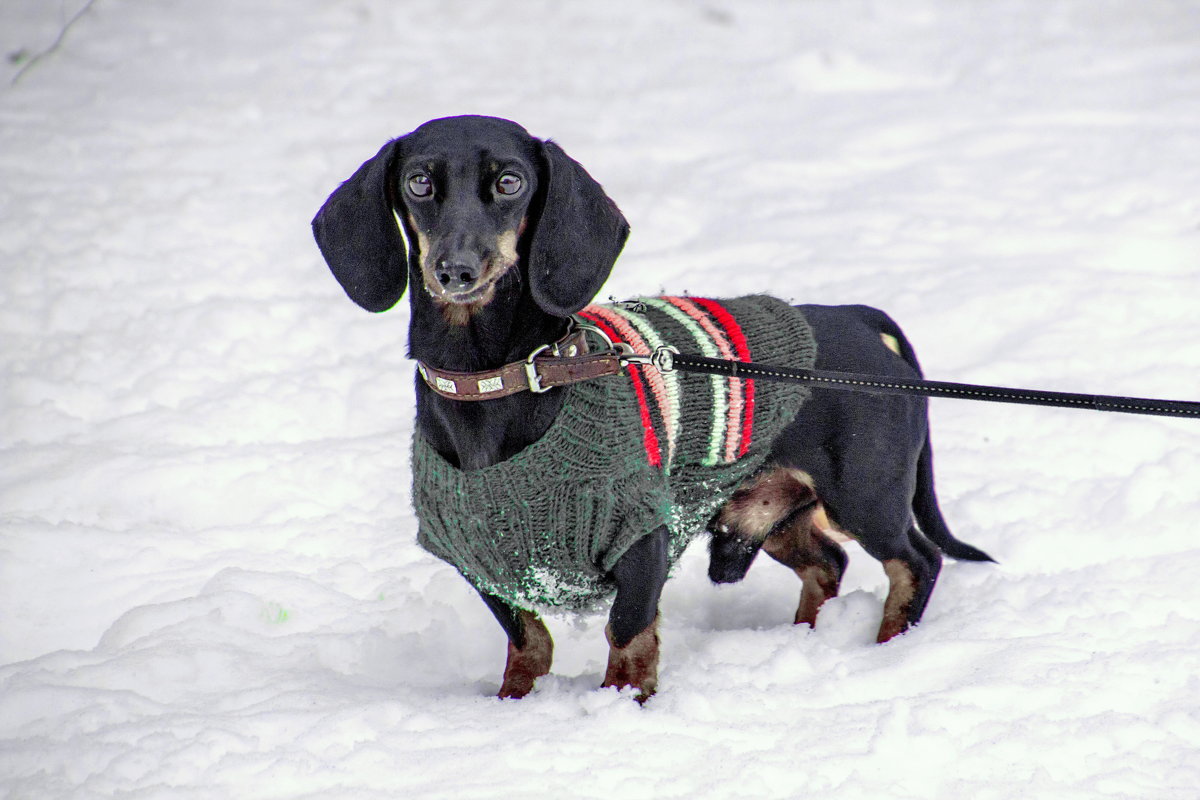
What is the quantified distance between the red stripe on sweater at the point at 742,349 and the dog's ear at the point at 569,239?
386 millimetres

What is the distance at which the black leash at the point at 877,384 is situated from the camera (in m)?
2.19

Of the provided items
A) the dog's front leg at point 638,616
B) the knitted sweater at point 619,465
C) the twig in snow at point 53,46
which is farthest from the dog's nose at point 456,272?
the twig in snow at point 53,46

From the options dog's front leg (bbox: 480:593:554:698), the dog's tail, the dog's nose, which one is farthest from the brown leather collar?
Answer: the dog's tail

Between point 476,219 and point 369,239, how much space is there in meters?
0.27

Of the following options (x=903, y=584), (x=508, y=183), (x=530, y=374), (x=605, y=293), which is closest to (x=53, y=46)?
(x=605, y=293)

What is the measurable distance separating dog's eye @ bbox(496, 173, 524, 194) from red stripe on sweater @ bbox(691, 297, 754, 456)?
2.08ft

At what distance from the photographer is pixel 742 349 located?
2646 millimetres

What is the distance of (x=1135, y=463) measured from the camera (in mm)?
3637

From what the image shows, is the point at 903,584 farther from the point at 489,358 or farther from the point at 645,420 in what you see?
the point at 489,358

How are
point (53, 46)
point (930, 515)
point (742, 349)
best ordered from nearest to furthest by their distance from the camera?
1. point (742, 349)
2. point (930, 515)
3. point (53, 46)

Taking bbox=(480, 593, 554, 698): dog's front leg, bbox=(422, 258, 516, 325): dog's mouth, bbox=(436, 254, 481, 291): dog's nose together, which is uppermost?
bbox=(436, 254, 481, 291): dog's nose

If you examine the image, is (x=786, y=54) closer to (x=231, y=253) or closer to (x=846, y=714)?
(x=231, y=253)

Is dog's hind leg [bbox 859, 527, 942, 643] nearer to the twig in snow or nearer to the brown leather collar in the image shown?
the brown leather collar

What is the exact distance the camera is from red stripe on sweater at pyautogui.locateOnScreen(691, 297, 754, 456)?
2.64 metres
